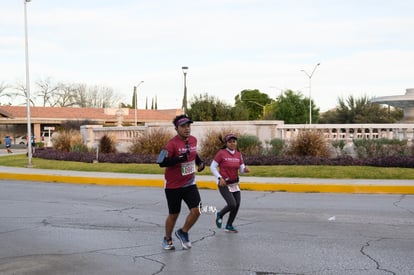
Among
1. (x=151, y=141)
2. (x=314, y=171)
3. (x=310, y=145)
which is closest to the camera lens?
(x=314, y=171)

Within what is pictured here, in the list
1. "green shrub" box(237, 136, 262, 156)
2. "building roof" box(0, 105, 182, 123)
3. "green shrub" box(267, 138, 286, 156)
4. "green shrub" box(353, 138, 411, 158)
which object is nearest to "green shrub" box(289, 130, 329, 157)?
"green shrub" box(267, 138, 286, 156)

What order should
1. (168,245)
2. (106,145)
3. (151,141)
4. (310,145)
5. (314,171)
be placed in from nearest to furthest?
(168,245)
(314,171)
(310,145)
(151,141)
(106,145)

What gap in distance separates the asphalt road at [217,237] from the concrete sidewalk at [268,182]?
0.81 metres

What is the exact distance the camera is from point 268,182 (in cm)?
1519

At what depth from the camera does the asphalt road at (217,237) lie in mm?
6387

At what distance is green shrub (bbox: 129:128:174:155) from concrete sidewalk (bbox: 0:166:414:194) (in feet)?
16.5

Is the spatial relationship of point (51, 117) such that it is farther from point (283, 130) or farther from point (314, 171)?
point (314, 171)

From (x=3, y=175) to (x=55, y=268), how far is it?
15.2 metres

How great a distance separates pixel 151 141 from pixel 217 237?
53.3 ft

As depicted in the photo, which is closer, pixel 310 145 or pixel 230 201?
pixel 230 201

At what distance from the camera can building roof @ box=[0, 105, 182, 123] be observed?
64.2 meters

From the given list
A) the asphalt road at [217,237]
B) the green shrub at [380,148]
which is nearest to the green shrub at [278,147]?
the green shrub at [380,148]

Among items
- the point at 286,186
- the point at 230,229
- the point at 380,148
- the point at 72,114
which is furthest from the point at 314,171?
the point at 72,114

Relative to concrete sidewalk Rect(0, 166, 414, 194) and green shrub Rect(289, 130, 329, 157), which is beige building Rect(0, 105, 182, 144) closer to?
green shrub Rect(289, 130, 329, 157)
